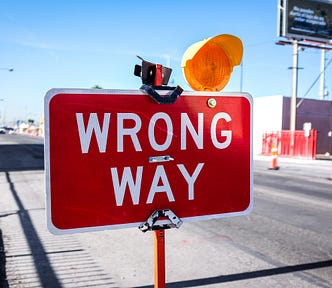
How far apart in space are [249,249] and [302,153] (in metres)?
22.4

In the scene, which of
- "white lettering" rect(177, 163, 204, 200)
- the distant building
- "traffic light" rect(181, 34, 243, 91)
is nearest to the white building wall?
the distant building

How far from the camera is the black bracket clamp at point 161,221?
1.92 m

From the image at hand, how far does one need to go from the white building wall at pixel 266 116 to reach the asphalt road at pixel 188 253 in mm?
26986

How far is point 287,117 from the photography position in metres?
34.2

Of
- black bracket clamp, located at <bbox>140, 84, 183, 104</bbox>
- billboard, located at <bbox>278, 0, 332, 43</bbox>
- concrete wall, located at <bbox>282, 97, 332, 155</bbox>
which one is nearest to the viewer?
black bracket clamp, located at <bbox>140, 84, 183, 104</bbox>

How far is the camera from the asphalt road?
13.7 feet

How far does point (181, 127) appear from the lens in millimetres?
1963

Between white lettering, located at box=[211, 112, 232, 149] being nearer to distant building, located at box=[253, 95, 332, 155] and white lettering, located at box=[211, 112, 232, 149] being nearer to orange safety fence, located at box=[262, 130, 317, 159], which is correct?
orange safety fence, located at box=[262, 130, 317, 159]

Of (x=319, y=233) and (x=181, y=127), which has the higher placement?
(x=181, y=127)

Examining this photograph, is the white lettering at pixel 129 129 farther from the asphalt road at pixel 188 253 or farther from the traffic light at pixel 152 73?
the asphalt road at pixel 188 253

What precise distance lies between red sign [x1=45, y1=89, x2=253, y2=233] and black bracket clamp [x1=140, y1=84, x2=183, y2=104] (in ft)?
0.08

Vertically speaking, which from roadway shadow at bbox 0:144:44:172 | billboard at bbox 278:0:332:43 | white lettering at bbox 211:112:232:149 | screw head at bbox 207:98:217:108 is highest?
billboard at bbox 278:0:332:43

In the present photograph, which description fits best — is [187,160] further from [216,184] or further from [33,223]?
[33,223]

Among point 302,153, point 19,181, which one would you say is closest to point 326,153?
point 302,153
